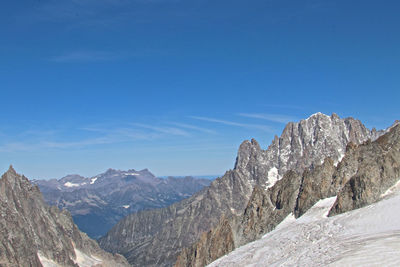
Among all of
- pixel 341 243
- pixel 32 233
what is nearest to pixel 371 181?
pixel 341 243

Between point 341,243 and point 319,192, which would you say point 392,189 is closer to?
point 319,192

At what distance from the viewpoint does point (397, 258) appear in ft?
101

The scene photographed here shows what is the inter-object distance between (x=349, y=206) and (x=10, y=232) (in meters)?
106

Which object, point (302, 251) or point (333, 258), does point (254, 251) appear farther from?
point (333, 258)

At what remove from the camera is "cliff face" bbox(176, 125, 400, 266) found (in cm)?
6134

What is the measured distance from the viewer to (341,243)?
4162 cm

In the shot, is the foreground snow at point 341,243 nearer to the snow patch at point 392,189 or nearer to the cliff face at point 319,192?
the snow patch at point 392,189

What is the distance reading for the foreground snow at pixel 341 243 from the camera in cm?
3369

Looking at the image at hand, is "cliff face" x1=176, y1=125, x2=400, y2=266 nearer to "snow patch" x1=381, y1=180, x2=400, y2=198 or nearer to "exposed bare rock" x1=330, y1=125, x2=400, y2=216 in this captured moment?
"exposed bare rock" x1=330, y1=125, x2=400, y2=216

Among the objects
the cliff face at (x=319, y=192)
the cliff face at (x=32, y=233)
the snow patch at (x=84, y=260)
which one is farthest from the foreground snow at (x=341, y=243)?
the snow patch at (x=84, y=260)

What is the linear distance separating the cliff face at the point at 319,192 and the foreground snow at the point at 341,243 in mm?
5213

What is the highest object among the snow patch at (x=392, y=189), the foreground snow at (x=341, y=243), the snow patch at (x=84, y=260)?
the snow patch at (x=392, y=189)

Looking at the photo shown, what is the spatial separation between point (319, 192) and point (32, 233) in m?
117

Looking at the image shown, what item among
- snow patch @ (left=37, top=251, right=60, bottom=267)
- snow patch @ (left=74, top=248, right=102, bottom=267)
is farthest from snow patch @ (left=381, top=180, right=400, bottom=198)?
snow patch @ (left=74, top=248, right=102, bottom=267)
